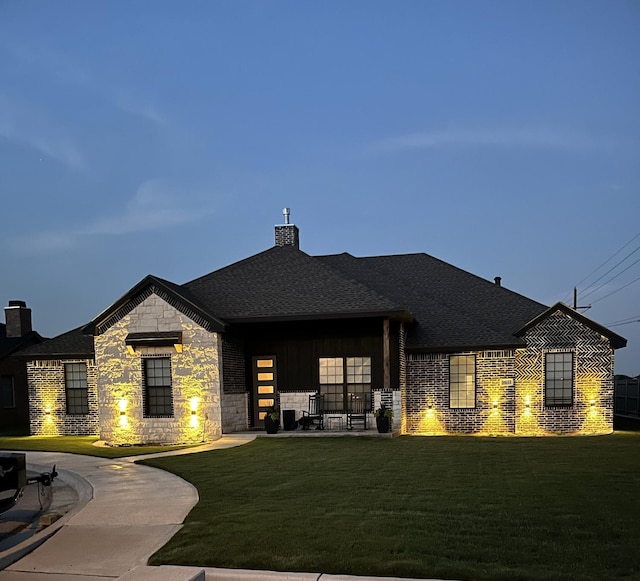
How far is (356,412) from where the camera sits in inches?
706

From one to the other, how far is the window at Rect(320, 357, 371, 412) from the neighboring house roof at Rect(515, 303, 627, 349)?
528 centimetres

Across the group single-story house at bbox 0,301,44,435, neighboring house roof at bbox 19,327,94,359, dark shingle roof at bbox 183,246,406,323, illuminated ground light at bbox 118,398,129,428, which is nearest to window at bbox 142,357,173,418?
illuminated ground light at bbox 118,398,129,428

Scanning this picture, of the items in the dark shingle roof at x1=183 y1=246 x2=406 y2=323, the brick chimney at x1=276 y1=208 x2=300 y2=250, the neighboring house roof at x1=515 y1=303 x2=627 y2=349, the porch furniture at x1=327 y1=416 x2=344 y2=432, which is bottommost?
the porch furniture at x1=327 y1=416 x2=344 y2=432

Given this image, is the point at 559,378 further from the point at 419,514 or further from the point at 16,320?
the point at 16,320

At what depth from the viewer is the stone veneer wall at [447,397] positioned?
60.4ft

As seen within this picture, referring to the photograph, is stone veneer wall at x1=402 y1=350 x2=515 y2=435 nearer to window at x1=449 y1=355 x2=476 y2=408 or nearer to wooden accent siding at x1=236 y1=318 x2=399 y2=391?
window at x1=449 y1=355 x2=476 y2=408

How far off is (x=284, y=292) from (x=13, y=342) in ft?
50.6

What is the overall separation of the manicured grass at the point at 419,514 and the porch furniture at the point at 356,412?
417 centimetres

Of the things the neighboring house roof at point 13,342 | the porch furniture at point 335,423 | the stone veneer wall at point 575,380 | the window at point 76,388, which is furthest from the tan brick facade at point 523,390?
the neighboring house roof at point 13,342

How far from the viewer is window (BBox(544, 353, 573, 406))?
18141 millimetres

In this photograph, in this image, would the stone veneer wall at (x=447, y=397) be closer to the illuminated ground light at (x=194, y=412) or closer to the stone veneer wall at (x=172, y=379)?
the stone veneer wall at (x=172, y=379)

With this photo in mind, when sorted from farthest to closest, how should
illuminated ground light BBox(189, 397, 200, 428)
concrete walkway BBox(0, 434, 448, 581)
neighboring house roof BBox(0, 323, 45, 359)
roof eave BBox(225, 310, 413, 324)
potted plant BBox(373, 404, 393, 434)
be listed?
neighboring house roof BBox(0, 323, 45, 359) → illuminated ground light BBox(189, 397, 200, 428) → roof eave BBox(225, 310, 413, 324) → potted plant BBox(373, 404, 393, 434) → concrete walkway BBox(0, 434, 448, 581)

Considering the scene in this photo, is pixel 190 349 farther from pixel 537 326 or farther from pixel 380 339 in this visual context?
pixel 537 326

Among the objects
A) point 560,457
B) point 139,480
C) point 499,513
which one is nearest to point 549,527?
point 499,513
